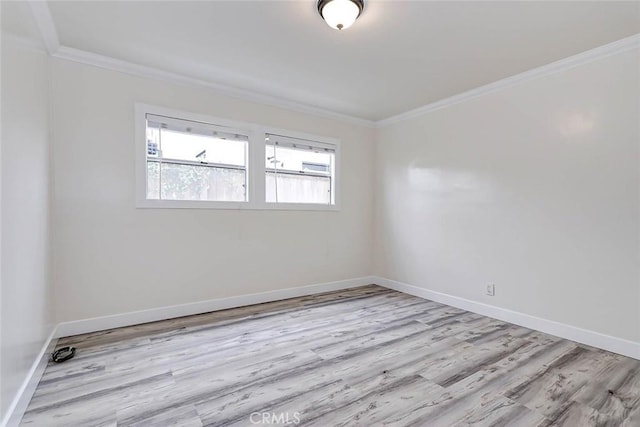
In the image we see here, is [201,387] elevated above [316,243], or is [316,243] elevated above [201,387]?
[316,243]

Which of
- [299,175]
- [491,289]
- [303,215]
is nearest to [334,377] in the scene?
[491,289]

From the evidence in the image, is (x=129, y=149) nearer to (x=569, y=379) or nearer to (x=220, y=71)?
(x=220, y=71)

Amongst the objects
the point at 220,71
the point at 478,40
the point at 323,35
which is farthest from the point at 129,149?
the point at 478,40

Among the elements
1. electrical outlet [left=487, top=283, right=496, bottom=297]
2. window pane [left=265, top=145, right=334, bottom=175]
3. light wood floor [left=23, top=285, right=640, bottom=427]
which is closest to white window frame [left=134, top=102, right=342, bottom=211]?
window pane [left=265, top=145, right=334, bottom=175]

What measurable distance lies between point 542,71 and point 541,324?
2432mm

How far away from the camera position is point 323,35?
2.43 meters

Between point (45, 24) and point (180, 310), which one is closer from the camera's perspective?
point (45, 24)

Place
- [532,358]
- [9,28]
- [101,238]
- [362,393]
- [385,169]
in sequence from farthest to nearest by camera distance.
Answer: [385,169], [101,238], [532,358], [362,393], [9,28]

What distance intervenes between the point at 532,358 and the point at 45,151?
420 centimetres

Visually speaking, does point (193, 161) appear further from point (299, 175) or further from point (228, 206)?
point (299, 175)

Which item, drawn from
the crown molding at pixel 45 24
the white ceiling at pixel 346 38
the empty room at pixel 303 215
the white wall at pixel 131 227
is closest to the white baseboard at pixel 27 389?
the empty room at pixel 303 215

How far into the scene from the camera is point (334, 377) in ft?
6.93

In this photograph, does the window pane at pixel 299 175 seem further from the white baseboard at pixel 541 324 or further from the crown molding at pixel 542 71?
the white baseboard at pixel 541 324

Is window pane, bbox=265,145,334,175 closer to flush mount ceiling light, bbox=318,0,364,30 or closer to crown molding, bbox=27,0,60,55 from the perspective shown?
flush mount ceiling light, bbox=318,0,364,30
